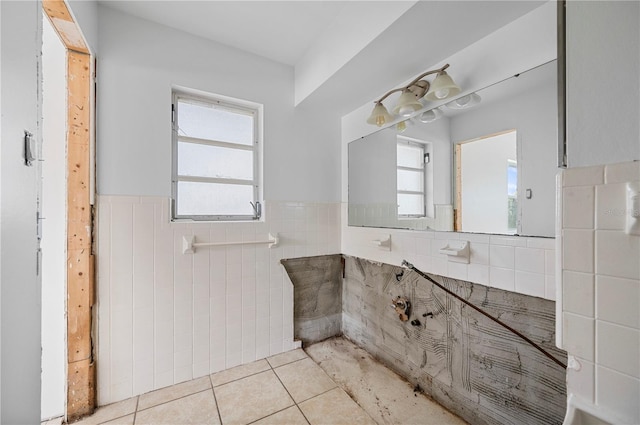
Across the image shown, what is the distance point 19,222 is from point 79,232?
103cm

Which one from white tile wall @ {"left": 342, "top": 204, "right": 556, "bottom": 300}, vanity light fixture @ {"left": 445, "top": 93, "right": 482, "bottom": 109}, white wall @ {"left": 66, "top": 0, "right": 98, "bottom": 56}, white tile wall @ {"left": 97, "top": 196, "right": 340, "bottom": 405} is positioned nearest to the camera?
white tile wall @ {"left": 342, "top": 204, "right": 556, "bottom": 300}

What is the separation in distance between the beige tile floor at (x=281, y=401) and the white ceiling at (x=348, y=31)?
211 cm

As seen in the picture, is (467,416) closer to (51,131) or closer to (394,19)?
(394,19)

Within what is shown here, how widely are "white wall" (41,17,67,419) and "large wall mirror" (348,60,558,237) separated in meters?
2.07

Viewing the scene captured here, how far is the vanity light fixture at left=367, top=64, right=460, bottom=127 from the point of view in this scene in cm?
142

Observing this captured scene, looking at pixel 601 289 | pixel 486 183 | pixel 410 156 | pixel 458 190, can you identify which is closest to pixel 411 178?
pixel 410 156

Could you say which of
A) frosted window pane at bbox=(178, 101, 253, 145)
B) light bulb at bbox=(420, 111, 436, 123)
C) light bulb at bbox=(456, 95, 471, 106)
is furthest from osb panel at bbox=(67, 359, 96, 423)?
light bulb at bbox=(456, 95, 471, 106)

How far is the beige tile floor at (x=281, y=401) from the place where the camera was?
1469 millimetres

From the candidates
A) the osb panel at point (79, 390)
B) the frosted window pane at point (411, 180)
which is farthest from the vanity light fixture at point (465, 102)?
the osb panel at point (79, 390)

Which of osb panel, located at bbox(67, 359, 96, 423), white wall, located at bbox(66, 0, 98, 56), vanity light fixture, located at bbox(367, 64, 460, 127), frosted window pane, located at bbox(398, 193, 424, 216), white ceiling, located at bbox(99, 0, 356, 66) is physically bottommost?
osb panel, located at bbox(67, 359, 96, 423)

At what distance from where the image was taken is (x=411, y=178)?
1861mm

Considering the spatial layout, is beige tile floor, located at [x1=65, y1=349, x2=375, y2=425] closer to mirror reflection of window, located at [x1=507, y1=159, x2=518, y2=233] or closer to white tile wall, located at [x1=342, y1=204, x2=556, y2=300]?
white tile wall, located at [x1=342, y1=204, x2=556, y2=300]

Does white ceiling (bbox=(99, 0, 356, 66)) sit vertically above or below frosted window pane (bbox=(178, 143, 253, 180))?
above

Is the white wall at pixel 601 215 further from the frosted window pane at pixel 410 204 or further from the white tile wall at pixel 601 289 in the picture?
the frosted window pane at pixel 410 204
